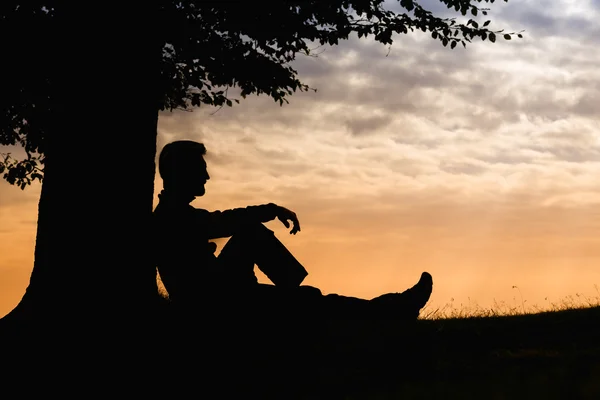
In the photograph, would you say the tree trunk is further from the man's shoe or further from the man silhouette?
the man's shoe

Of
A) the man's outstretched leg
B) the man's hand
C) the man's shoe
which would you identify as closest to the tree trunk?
the man's hand

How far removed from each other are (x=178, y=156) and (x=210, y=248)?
3.48 feet

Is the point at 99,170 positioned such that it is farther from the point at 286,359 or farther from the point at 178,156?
the point at 286,359

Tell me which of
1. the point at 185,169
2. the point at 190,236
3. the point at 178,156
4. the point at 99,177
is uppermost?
the point at 178,156

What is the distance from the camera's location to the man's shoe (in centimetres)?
862

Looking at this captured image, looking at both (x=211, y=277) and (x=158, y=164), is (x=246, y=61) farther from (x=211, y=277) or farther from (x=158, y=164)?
(x=211, y=277)

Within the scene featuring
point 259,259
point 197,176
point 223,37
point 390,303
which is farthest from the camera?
point 223,37

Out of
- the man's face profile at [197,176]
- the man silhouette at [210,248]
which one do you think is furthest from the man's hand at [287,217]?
the man's face profile at [197,176]

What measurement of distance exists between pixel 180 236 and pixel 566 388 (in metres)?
4.22

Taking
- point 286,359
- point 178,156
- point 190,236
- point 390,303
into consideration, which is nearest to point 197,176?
point 178,156

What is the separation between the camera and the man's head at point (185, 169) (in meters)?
7.85

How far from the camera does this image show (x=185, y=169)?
7.85 meters

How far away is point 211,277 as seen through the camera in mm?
7703

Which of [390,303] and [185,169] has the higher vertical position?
[185,169]
